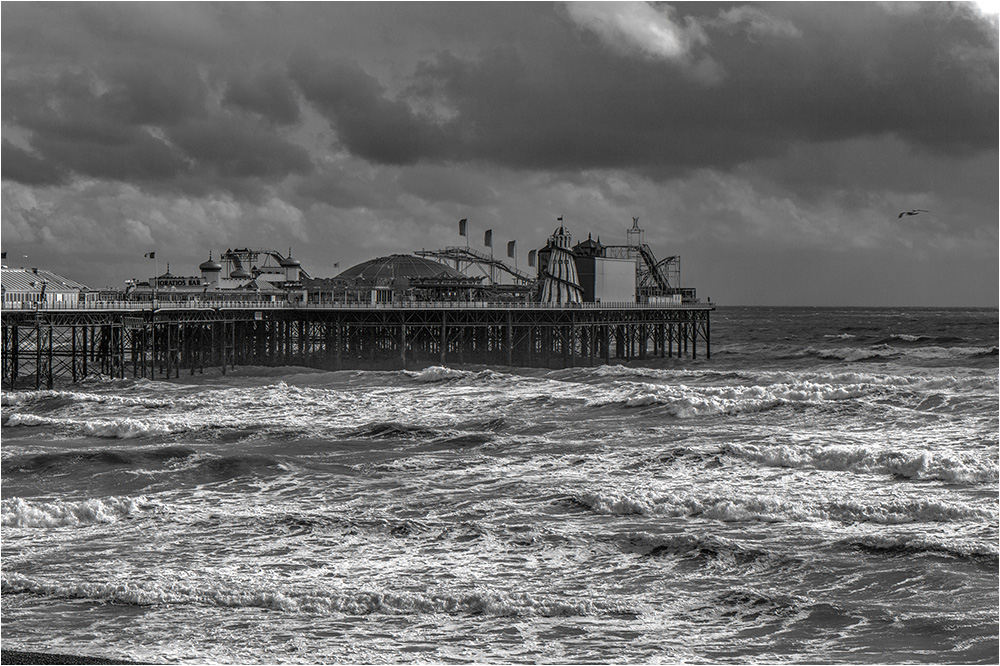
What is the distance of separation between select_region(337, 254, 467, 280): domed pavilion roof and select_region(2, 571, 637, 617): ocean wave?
2832 inches

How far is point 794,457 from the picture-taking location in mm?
26062

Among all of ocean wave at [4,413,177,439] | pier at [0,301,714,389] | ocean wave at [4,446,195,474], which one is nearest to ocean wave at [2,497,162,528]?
ocean wave at [4,446,195,474]

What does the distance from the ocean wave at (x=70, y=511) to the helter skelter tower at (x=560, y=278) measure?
183 ft

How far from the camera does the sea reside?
1327 cm

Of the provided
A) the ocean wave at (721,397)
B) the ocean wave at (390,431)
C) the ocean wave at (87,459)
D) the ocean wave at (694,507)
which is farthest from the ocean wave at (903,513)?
the ocean wave at (721,397)

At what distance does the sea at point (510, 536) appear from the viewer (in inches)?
523

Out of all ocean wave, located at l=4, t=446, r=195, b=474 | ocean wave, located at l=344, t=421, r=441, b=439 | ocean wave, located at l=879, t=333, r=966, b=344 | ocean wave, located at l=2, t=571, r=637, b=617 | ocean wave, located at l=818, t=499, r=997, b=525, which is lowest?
ocean wave, located at l=2, t=571, r=637, b=617

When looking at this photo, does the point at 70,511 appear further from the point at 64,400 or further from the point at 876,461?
the point at 64,400

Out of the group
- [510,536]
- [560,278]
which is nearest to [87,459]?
[510,536]

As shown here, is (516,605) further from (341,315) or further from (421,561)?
(341,315)

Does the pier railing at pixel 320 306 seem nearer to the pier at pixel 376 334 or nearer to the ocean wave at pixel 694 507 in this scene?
the pier at pixel 376 334

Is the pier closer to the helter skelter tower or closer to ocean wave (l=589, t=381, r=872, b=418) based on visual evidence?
the helter skelter tower

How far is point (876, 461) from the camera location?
83.5 ft

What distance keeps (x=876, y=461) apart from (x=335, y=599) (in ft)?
51.2
